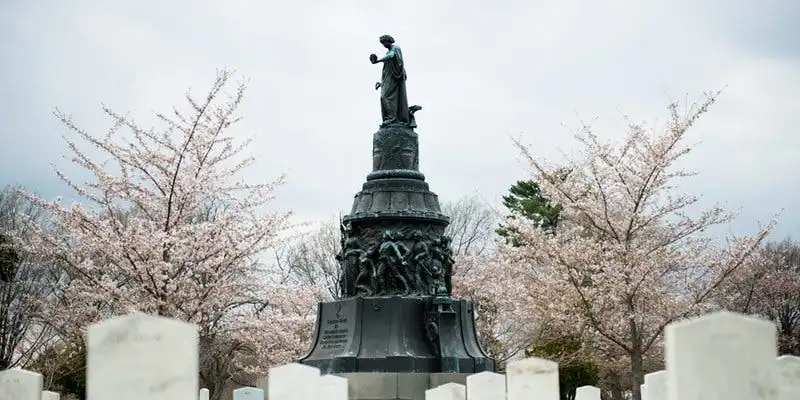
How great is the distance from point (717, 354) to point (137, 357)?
88.7 inches

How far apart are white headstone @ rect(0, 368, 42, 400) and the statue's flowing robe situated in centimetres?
1290

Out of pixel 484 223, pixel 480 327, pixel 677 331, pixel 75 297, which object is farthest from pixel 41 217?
pixel 677 331

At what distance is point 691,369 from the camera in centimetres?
434

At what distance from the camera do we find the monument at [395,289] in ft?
54.7

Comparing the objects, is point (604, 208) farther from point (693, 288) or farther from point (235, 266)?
point (235, 266)

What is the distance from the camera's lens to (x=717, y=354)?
435 centimetres

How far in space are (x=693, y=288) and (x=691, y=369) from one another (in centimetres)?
2230

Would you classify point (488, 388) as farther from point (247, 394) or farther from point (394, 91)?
point (394, 91)

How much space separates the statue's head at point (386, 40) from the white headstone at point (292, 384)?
43.9 ft

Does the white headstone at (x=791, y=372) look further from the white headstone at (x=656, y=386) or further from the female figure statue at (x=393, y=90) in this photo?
the female figure statue at (x=393, y=90)

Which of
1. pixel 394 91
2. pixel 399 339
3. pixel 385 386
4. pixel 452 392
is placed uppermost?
pixel 394 91

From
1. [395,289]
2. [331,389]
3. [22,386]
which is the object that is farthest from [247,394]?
[395,289]

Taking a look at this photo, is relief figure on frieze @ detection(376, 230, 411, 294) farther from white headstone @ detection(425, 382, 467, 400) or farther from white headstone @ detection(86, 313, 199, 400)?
white headstone @ detection(86, 313, 199, 400)

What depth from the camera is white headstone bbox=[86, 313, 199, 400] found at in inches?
160
